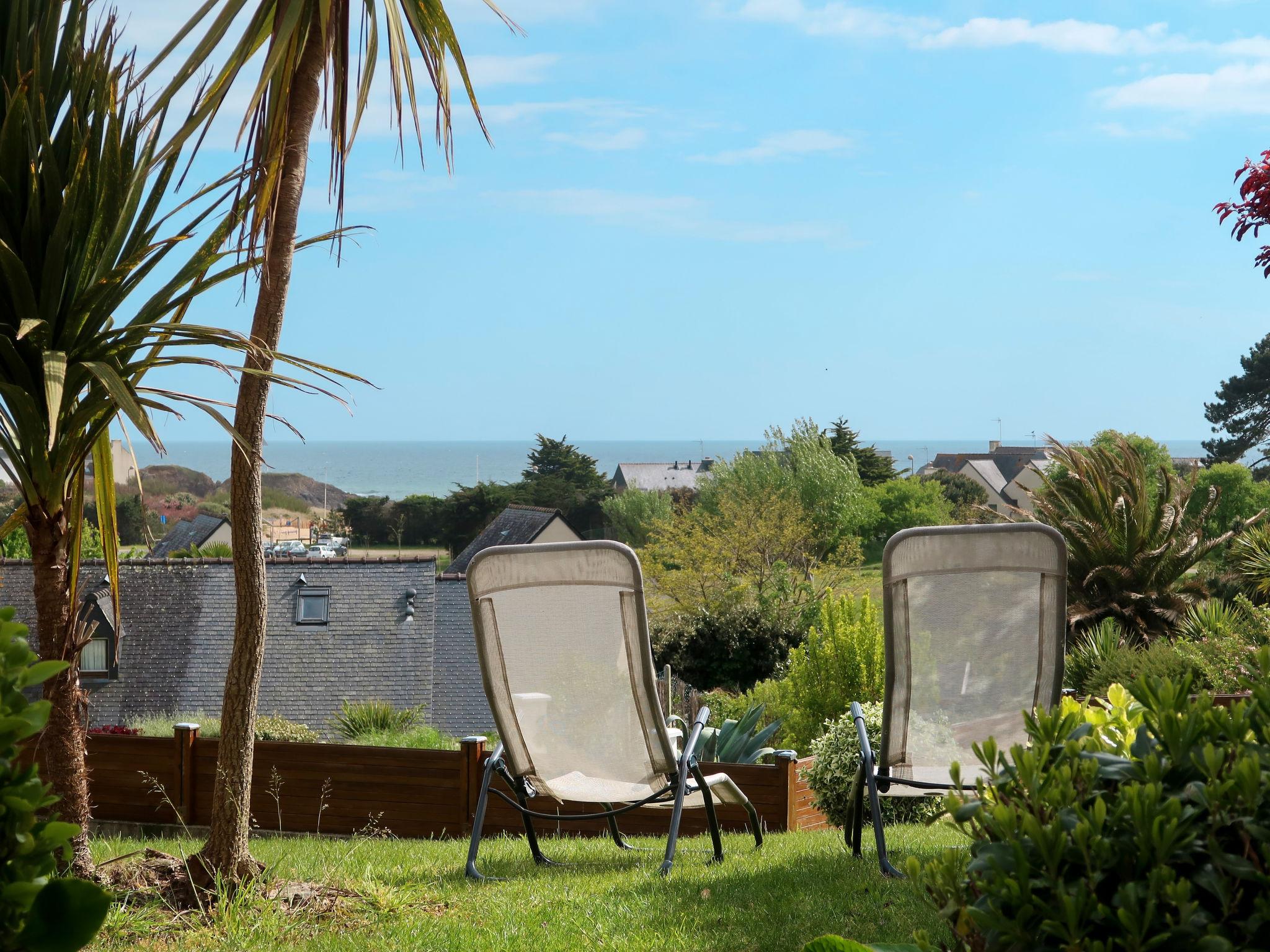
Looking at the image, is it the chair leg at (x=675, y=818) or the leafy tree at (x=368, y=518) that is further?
the leafy tree at (x=368, y=518)

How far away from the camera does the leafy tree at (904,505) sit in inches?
2347

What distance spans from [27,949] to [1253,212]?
13.3 ft

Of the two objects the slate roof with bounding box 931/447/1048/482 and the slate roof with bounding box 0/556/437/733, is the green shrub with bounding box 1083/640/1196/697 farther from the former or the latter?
the slate roof with bounding box 931/447/1048/482

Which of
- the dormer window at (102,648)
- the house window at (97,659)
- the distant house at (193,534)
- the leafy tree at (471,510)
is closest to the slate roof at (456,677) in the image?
the dormer window at (102,648)

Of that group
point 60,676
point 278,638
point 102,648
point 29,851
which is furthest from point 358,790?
point 102,648

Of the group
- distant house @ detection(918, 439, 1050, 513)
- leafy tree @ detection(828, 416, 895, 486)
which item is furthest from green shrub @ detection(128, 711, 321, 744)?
distant house @ detection(918, 439, 1050, 513)

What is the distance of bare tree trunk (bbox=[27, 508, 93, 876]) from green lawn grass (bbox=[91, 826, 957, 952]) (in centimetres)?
47

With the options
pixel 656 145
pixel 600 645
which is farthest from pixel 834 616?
pixel 656 145

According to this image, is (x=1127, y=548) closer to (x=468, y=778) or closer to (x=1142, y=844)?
(x=468, y=778)

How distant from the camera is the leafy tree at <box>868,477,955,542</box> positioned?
196 ft

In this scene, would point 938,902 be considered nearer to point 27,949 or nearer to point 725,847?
point 27,949

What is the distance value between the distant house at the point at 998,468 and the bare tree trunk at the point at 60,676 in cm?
6432

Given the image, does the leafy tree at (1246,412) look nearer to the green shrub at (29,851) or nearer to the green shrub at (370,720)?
the green shrub at (370,720)

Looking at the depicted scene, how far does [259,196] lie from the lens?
3.56 metres
